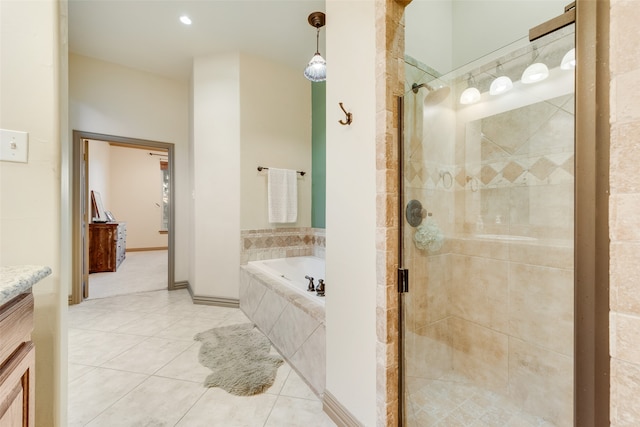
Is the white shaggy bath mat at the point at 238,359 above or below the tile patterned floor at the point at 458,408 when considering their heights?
below

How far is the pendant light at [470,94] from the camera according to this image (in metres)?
1.62

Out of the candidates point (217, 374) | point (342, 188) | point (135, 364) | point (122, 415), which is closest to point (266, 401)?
point (217, 374)

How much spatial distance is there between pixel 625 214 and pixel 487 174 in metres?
1.12

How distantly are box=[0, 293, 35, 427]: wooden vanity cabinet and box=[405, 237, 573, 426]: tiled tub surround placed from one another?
4.39 ft

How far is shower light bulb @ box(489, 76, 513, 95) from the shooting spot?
60.7 inches

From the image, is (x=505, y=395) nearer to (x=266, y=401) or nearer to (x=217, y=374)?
(x=266, y=401)

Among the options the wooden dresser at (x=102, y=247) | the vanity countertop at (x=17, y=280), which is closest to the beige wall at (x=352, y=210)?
the vanity countertop at (x=17, y=280)

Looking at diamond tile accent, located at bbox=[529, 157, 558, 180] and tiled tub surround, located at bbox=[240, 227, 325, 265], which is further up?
diamond tile accent, located at bbox=[529, 157, 558, 180]

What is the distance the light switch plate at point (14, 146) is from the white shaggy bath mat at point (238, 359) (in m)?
1.51

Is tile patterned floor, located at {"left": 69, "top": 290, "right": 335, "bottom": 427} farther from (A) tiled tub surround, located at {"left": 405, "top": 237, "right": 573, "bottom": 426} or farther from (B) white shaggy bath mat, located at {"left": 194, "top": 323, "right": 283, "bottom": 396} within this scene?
(A) tiled tub surround, located at {"left": 405, "top": 237, "right": 573, "bottom": 426}

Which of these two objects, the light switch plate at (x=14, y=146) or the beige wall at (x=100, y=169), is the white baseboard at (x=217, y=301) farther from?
the beige wall at (x=100, y=169)

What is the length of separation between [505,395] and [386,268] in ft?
3.79

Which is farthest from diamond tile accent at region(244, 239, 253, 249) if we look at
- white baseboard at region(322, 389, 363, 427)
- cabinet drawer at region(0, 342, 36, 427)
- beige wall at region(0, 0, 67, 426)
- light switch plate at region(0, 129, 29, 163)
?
cabinet drawer at region(0, 342, 36, 427)

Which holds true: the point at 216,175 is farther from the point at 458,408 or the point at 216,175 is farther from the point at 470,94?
the point at 458,408
